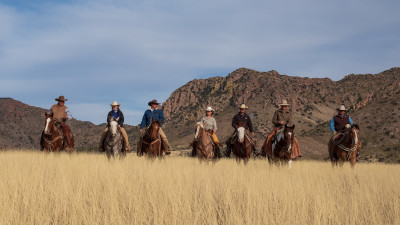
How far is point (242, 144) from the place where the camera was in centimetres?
1403

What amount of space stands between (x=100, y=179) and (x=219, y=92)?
354 feet

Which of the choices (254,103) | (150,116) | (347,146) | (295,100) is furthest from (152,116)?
(295,100)

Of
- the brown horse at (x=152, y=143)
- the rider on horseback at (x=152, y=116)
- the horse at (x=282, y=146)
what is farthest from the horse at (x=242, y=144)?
the brown horse at (x=152, y=143)

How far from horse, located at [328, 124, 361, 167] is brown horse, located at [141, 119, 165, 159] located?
636 centimetres

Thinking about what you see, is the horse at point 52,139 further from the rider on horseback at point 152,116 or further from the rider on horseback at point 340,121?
the rider on horseback at point 340,121

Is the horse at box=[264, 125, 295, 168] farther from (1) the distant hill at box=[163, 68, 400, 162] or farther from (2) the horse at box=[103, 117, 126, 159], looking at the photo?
(1) the distant hill at box=[163, 68, 400, 162]

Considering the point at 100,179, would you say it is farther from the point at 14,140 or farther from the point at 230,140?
the point at 14,140

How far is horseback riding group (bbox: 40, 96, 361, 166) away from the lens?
13.3 meters

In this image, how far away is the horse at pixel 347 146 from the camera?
1285 cm

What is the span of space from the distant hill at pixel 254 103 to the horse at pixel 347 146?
52018 mm

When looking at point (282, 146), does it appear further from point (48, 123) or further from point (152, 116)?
point (48, 123)

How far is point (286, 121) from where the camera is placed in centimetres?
1444

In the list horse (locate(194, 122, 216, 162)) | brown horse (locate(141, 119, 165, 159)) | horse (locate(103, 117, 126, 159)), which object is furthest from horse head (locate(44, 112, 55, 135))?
horse (locate(194, 122, 216, 162))

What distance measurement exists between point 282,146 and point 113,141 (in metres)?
6.18
